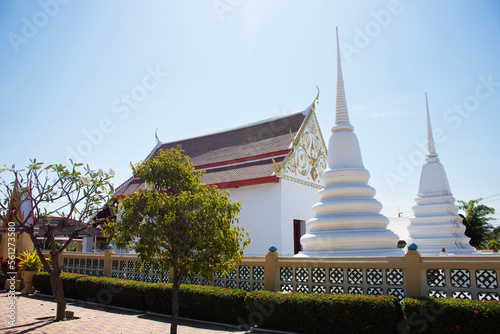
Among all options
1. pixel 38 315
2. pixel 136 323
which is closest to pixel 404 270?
pixel 136 323

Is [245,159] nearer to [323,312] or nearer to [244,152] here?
[244,152]

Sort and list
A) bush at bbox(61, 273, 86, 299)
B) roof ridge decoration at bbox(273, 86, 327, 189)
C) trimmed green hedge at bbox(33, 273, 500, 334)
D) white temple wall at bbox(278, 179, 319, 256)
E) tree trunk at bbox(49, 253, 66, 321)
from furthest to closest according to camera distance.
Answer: roof ridge decoration at bbox(273, 86, 327, 189), white temple wall at bbox(278, 179, 319, 256), bush at bbox(61, 273, 86, 299), tree trunk at bbox(49, 253, 66, 321), trimmed green hedge at bbox(33, 273, 500, 334)

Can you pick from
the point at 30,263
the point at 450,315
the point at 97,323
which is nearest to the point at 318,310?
the point at 450,315

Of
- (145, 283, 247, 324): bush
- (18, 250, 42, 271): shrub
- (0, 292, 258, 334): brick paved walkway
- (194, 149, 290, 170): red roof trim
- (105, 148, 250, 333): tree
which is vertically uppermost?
(194, 149, 290, 170): red roof trim

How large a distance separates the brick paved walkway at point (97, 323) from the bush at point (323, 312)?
2.31 ft

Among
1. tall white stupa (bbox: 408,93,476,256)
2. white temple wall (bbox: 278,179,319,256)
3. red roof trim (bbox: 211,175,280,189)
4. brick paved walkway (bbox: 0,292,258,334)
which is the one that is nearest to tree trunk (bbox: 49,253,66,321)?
brick paved walkway (bbox: 0,292,258,334)

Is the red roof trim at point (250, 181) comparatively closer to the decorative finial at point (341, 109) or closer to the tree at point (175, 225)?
the decorative finial at point (341, 109)

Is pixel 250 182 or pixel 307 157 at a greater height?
pixel 307 157

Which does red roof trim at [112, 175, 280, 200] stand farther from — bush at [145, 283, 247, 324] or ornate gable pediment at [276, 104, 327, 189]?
bush at [145, 283, 247, 324]

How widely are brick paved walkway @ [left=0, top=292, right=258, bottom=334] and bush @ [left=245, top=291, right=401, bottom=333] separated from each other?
705mm

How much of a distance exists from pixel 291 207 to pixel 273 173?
171cm

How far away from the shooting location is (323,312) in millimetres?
7578

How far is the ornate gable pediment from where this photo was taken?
1665 centimetres

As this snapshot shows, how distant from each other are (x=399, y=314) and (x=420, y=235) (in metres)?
8.49
